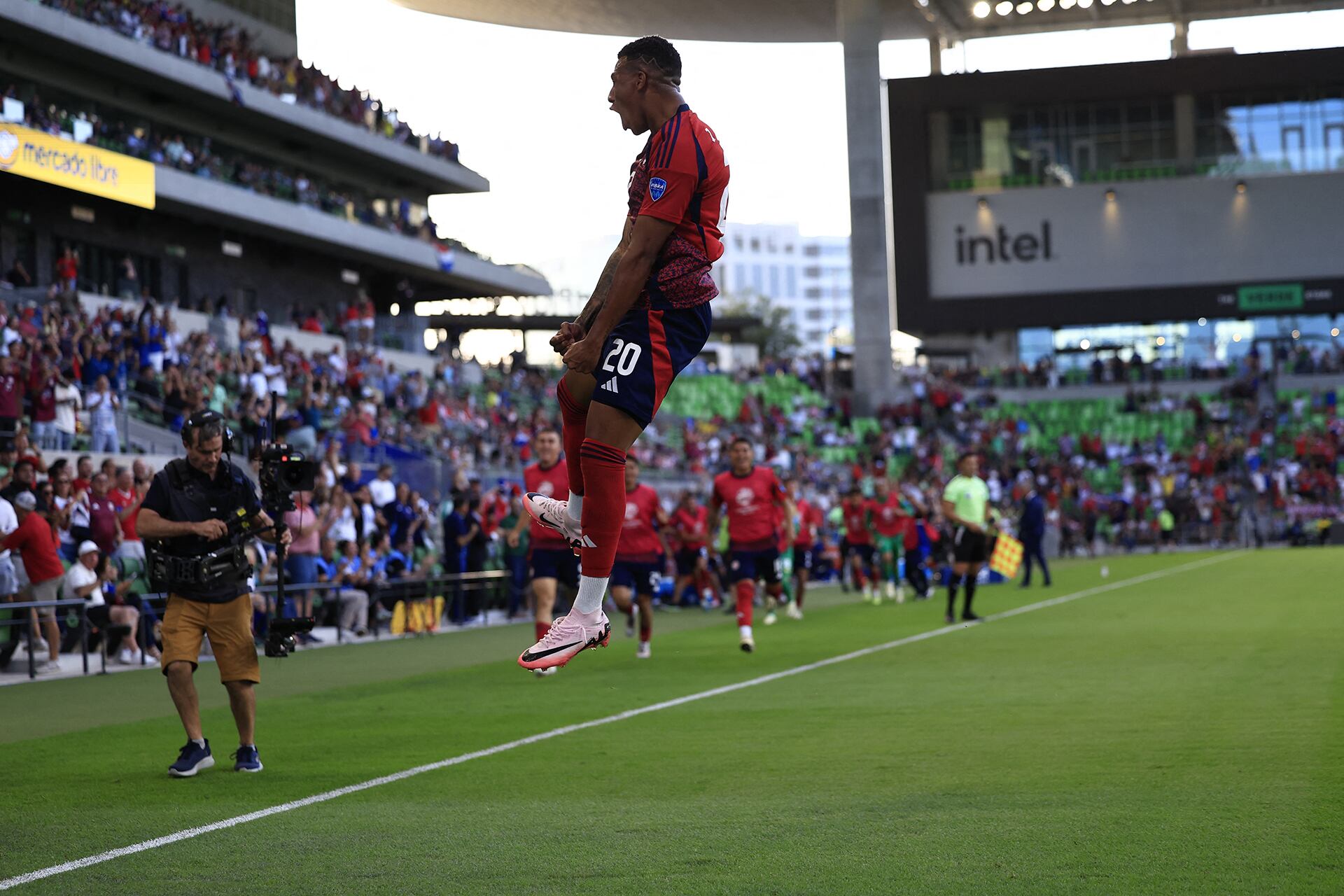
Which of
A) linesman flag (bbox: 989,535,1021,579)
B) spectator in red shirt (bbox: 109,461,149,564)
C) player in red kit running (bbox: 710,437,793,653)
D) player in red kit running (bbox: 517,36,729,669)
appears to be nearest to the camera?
player in red kit running (bbox: 517,36,729,669)

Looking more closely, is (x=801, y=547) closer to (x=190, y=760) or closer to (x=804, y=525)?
(x=804, y=525)

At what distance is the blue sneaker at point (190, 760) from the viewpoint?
865cm

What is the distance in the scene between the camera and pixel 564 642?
212 inches

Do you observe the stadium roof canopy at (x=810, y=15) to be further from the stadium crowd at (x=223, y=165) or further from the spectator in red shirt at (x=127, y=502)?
the spectator in red shirt at (x=127, y=502)

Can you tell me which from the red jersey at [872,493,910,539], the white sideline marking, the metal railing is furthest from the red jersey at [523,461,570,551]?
the red jersey at [872,493,910,539]

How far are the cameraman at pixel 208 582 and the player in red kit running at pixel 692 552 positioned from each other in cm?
1566

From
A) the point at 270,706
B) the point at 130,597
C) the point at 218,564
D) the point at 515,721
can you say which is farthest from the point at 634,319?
the point at 130,597

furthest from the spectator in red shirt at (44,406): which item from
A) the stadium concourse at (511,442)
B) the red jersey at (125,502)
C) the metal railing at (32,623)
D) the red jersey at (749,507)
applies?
the red jersey at (749,507)

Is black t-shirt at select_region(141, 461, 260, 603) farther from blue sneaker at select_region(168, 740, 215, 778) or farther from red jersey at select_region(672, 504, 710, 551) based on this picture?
red jersey at select_region(672, 504, 710, 551)

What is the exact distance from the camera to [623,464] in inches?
211

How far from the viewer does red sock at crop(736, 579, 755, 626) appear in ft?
53.7

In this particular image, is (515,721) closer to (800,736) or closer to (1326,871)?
(800,736)

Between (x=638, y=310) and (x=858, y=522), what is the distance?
20893 millimetres

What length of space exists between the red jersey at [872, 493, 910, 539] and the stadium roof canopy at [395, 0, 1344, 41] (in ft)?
101
